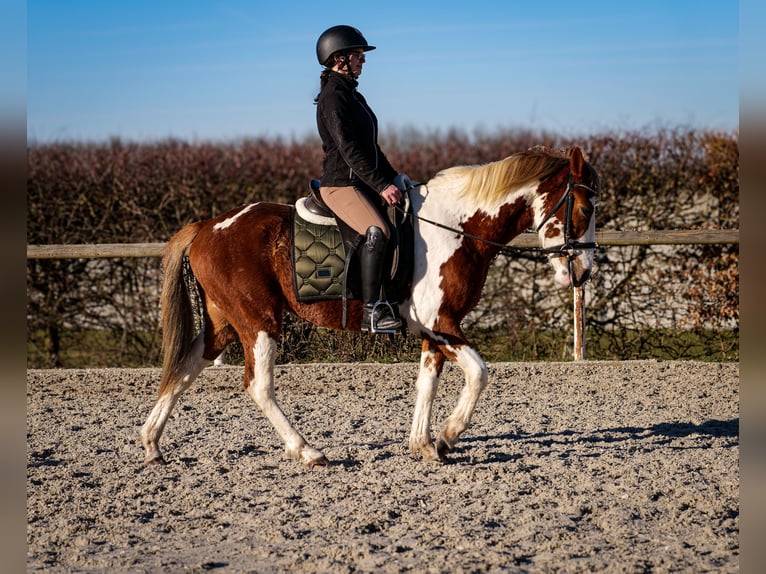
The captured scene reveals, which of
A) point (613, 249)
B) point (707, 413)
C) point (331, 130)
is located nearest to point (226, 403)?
point (331, 130)

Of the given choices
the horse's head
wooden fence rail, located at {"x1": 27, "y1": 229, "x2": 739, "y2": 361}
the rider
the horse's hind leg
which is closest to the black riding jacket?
the rider

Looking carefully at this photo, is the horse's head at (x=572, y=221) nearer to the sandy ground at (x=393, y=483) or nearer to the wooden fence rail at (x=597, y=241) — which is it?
the sandy ground at (x=393, y=483)

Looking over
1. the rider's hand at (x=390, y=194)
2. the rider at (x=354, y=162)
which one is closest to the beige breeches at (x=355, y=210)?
the rider at (x=354, y=162)

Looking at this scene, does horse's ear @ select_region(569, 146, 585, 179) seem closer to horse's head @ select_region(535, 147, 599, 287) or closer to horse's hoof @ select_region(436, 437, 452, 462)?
horse's head @ select_region(535, 147, 599, 287)

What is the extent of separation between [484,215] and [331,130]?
3.53ft

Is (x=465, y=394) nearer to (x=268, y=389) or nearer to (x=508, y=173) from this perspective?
(x=268, y=389)

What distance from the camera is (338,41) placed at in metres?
5.47

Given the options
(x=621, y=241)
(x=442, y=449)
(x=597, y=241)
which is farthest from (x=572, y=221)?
(x=621, y=241)

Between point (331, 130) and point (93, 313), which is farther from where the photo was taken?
point (93, 313)

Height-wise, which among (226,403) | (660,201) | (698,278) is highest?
(660,201)

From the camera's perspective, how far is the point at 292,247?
222 inches

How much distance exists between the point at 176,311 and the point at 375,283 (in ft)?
4.41
